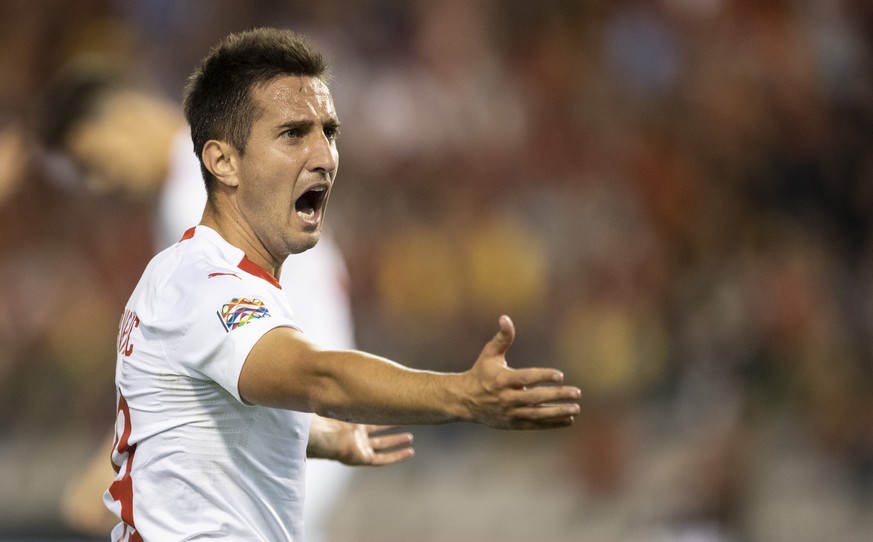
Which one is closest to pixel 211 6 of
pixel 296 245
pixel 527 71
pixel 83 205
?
pixel 83 205

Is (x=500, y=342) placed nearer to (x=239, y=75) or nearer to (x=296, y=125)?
(x=296, y=125)

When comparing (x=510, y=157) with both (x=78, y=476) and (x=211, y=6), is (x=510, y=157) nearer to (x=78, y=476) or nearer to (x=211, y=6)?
(x=211, y=6)

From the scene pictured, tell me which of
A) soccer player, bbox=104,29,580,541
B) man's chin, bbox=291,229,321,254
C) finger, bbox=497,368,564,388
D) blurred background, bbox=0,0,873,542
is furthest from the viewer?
blurred background, bbox=0,0,873,542

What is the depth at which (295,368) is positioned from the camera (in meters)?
Result: 2.40

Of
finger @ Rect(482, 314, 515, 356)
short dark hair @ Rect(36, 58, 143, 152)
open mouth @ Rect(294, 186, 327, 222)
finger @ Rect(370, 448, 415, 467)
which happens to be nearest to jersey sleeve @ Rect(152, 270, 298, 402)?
open mouth @ Rect(294, 186, 327, 222)

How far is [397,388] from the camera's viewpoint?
7.61ft

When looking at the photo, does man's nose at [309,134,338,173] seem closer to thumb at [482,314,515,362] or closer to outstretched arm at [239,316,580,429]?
outstretched arm at [239,316,580,429]

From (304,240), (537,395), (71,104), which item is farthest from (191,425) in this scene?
(71,104)

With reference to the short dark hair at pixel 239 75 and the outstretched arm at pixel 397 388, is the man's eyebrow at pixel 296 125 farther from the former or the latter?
the outstretched arm at pixel 397 388

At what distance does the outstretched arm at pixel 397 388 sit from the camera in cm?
219

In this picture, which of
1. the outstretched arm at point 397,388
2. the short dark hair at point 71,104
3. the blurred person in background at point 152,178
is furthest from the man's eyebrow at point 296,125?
the short dark hair at point 71,104

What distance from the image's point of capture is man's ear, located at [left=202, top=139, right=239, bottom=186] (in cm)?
292

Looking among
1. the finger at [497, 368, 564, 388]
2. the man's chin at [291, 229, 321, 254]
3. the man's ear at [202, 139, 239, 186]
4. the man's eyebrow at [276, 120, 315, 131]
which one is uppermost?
the man's eyebrow at [276, 120, 315, 131]

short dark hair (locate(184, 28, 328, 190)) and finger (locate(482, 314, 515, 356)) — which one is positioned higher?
short dark hair (locate(184, 28, 328, 190))
